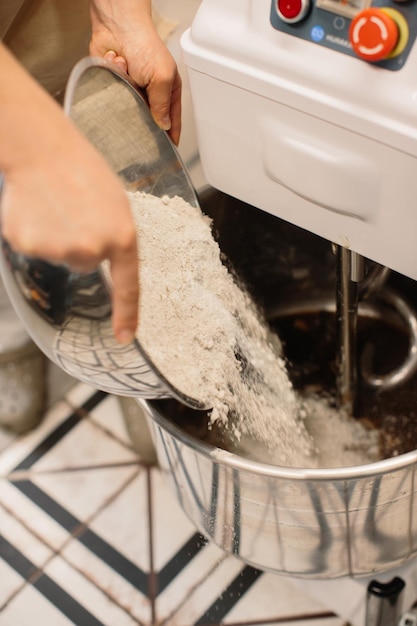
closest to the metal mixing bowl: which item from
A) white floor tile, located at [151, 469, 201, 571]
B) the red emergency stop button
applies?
the red emergency stop button

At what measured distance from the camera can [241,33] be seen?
21.9 inches

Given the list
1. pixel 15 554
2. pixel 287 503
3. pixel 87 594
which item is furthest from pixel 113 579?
pixel 287 503

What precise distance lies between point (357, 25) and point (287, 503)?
389 mm

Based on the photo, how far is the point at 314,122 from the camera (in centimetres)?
54

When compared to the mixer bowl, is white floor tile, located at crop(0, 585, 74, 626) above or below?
below

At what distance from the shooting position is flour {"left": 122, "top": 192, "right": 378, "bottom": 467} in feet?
2.08

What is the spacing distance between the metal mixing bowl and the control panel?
16 cm

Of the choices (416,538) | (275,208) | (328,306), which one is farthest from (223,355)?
(328,306)

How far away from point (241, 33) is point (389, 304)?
0.55 metres

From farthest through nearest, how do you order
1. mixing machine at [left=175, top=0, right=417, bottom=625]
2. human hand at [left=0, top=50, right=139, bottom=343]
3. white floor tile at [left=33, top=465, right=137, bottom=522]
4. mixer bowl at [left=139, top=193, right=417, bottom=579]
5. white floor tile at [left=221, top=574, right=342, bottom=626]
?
white floor tile at [left=33, top=465, right=137, bottom=522] → white floor tile at [left=221, top=574, right=342, bottom=626] → mixer bowl at [left=139, top=193, right=417, bottom=579] → mixing machine at [left=175, top=0, right=417, bottom=625] → human hand at [left=0, top=50, right=139, bottom=343]

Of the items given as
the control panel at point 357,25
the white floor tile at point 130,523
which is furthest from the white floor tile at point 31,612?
the control panel at point 357,25

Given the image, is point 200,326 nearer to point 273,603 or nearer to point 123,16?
point 123,16

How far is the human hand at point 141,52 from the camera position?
2.26 feet

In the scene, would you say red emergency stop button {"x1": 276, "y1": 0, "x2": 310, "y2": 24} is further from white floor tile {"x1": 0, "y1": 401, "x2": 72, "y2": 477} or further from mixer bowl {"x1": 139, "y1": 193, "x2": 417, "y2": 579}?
white floor tile {"x1": 0, "y1": 401, "x2": 72, "y2": 477}
